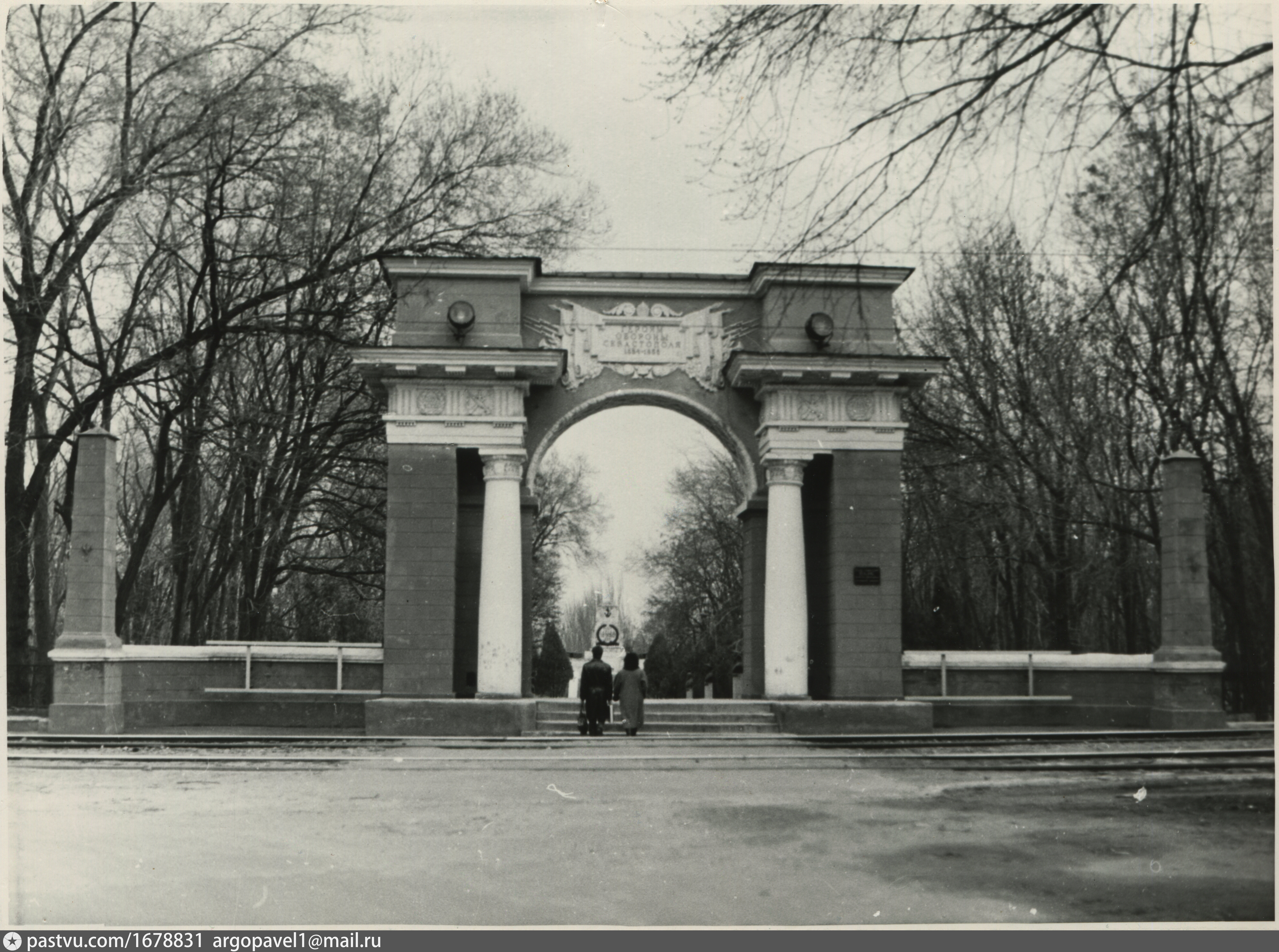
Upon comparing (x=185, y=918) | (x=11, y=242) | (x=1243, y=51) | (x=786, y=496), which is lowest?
(x=185, y=918)

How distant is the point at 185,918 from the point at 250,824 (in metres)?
2.80

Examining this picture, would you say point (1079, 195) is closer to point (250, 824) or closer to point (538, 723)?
point (250, 824)

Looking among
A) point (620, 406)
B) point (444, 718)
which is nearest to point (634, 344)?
point (620, 406)

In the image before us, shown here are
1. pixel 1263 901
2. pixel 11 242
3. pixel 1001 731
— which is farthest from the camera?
pixel 1001 731

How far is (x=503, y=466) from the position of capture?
62.3ft

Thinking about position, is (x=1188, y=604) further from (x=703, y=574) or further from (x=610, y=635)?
(x=703, y=574)

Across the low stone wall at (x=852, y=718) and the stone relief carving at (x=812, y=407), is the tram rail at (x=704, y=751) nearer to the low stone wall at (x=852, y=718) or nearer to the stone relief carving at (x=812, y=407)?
the low stone wall at (x=852, y=718)

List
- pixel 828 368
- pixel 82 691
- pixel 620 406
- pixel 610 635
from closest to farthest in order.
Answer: pixel 82 691
pixel 828 368
pixel 620 406
pixel 610 635

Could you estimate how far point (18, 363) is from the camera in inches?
696

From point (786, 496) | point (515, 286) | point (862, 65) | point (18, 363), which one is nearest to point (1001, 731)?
point (786, 496)

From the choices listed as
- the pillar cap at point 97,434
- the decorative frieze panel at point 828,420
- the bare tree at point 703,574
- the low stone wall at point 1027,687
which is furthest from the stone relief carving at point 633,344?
the bare tree at point 703,574

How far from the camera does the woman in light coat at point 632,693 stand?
57.5ft

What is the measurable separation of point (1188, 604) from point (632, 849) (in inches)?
477

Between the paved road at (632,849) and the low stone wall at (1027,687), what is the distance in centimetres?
592
